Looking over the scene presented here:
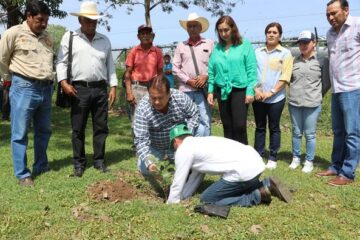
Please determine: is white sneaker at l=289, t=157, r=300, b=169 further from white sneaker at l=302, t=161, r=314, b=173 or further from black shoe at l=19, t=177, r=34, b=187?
Result: black shoe at l=19, t=177, r=34, b=187

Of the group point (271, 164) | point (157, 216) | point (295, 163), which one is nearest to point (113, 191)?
point (157, 216)

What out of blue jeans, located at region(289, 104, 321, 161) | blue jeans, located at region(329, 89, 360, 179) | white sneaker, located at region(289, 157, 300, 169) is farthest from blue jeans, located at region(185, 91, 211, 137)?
blue jeans, located at region(329, 89, 360, 179)

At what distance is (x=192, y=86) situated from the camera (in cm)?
593

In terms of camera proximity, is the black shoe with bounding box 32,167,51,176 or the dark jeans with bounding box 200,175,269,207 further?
the black shoe with bounding box 32,167,51,176

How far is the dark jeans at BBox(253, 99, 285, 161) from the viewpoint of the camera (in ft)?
19.4

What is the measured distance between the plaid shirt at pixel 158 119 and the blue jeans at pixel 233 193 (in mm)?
801

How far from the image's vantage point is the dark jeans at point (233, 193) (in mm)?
4395

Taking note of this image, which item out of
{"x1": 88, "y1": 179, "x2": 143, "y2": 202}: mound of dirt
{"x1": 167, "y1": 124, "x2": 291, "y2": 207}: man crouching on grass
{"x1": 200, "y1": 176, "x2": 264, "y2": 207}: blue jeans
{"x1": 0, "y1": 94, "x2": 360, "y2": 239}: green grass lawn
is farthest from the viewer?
{"x1": 88, "y1": 179, "x2": 143, "y2": 202}: mound of dirt

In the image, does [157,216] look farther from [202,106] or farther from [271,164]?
[271,164]

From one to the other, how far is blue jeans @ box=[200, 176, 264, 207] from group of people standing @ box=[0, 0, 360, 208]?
0.08 feet

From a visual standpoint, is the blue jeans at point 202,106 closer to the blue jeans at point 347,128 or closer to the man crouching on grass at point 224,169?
the man crouching on grass at point 224,169

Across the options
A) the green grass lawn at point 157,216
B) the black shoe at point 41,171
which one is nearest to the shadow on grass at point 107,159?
the black shoe at point 41,171

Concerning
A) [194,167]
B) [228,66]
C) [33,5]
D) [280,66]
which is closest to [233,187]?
[194,167]

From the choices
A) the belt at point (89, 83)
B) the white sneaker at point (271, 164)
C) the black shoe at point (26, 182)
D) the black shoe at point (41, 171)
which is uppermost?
the belt at point (89, 83)
